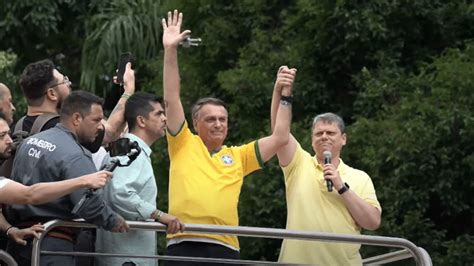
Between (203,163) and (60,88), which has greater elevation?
(60,88)

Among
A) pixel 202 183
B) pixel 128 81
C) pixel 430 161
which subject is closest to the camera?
pixel 202 183

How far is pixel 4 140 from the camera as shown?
7891 mm

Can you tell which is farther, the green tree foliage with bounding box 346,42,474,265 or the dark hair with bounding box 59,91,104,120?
the green tree foliage with bounding box 346,42,474,265

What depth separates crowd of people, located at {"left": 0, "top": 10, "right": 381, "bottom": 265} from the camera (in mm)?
7660

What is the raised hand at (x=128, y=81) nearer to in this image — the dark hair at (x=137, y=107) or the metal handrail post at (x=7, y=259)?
the dark hair at (x=137, y=107)

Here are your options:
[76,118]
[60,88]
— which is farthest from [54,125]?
[76,118]

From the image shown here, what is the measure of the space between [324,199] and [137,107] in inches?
49.9

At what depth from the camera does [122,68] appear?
9.23m

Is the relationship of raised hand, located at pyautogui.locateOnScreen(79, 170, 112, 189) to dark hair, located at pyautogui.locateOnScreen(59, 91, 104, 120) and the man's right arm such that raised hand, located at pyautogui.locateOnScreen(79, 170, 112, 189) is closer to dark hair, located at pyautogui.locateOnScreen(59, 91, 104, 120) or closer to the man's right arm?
dark hair, located at pyautogui.locateOnScreen(59, 91, 104, 120)

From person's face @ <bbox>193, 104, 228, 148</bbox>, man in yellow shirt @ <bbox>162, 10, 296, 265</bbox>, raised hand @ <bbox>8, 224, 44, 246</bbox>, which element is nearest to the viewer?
raised hand @ <bbox>8, 224, 44, 246</bbox>

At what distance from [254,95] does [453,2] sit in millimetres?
2003

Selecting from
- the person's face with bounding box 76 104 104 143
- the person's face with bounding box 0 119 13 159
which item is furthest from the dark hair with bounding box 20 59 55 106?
the person's face with bounding box 76 104 104 143

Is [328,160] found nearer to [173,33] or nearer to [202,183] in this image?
[202,183]

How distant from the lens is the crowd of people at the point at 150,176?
25.1 ft
